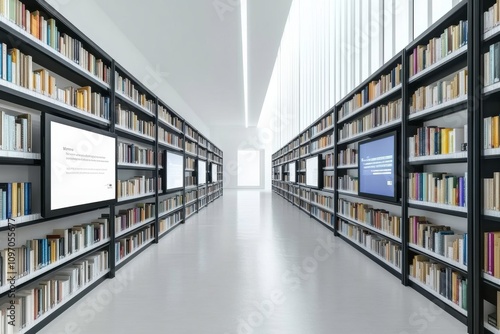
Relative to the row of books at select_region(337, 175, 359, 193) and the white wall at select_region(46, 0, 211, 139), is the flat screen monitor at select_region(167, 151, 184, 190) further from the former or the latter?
the row of books at select_region(337, 175, 359, 193)

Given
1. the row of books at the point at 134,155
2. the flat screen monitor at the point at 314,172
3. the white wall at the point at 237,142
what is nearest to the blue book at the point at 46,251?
the row of books at the point at 134,155

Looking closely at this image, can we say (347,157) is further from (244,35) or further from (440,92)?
(244,35)

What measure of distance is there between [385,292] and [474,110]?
75.9 inches

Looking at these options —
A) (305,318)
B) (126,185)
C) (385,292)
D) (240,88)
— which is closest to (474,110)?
(385,292)

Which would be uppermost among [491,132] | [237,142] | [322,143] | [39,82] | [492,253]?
[237,142]

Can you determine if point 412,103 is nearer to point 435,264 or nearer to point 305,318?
point 435,264

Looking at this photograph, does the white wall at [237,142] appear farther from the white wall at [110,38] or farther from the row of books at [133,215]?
the row of books at [133,215]

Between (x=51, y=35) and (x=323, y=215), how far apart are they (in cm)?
587

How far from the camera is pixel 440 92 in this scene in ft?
8.60

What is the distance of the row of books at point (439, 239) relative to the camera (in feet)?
7.56

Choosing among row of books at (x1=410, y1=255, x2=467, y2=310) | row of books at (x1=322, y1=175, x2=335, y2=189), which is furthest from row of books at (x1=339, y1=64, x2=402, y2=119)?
row of books at (x1=410, y1=255, x2=467, y2=310)

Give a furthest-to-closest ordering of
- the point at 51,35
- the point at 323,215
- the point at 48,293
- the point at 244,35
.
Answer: the point at 323,215
the point at 244,35
the point at 51,35
the point at 48,293

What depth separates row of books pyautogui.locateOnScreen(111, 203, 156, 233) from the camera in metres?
3.65

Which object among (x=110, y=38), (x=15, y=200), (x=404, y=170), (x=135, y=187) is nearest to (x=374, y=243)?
(x=404, y=170)
